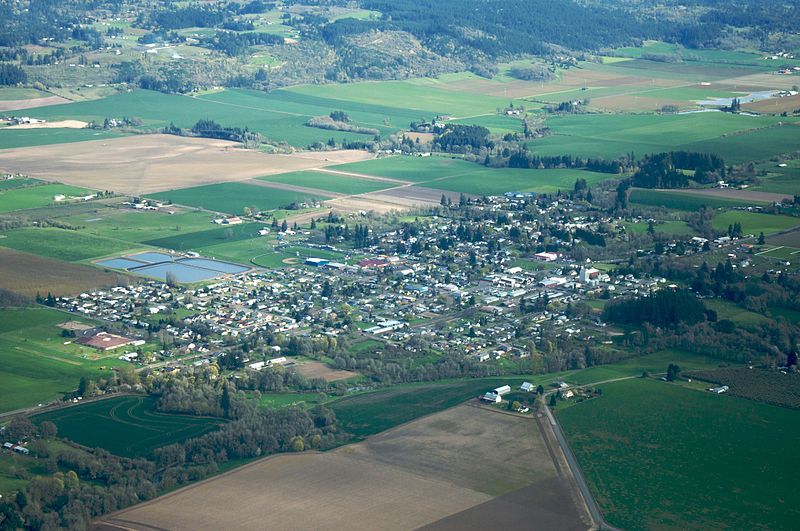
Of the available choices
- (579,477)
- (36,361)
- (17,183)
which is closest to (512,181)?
(17,183)

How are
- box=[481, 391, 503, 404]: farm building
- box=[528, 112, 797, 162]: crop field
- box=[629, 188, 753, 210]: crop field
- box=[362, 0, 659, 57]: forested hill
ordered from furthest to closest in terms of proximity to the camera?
box=[362, 0, 659, 57]: forested hill
box=[528, 112, 797, 162]: crop field
box=[629, 188, 753, 210]: crop field
box=[481, 391, 503, 404]: farm building

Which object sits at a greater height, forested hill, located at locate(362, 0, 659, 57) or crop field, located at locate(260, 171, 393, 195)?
forested hill, located at locate(362, 0, 659, 57)

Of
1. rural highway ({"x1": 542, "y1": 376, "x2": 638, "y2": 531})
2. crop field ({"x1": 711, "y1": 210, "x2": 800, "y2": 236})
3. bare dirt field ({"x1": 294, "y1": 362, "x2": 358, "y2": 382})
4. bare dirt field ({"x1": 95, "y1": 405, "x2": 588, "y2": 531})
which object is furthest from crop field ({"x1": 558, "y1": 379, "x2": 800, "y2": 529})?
crop field ({"x1": 711, "y1": 210, "x2": 800, "y2": 236})

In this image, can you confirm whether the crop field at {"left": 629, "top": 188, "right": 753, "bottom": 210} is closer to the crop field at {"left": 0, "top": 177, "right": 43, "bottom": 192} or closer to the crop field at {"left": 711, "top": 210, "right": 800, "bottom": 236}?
the crop field at {"left": 711, "top": 210, "right": 800, "bottom": 236}

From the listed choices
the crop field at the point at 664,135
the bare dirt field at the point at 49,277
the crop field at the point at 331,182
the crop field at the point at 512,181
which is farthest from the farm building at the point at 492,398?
the crop field at the point at 664,135

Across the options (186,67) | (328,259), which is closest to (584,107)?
(186,67)

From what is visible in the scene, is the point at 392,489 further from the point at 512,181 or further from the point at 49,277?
the point at 512,181
